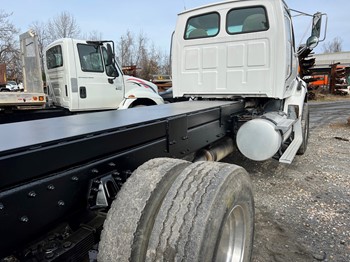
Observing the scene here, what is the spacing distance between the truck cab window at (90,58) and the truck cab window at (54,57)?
0.44 meters

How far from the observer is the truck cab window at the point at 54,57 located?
6293mm

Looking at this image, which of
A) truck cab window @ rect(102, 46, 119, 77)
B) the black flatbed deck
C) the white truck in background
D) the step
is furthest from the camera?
truck cab window @ rect(102, 46, 119, 77)

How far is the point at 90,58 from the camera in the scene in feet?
20.9

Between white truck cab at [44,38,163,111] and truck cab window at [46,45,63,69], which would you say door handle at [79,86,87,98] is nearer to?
white truck cab at [44,38,163,111]

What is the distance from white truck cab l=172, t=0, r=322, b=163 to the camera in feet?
12.7

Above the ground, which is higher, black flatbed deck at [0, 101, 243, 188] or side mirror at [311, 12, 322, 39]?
side mirror at [311, 12, 322, 39]

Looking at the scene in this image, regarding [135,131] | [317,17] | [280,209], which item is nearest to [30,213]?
[135,131]

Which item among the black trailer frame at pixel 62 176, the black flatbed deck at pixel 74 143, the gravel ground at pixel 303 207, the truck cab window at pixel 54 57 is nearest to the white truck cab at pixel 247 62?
the gravel ground at pixel 303 207

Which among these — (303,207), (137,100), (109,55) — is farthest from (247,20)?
(137,100)

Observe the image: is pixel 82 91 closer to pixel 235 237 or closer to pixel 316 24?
pixel 316 24

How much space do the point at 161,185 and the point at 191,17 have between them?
3963 millimetres

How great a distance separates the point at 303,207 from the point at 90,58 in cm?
510

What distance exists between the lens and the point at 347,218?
3.29 metres

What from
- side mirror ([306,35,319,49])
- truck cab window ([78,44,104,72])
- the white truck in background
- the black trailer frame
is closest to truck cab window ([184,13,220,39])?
side mirror ([306,35,319,49])
